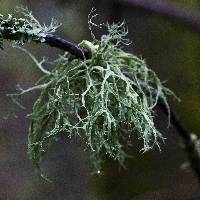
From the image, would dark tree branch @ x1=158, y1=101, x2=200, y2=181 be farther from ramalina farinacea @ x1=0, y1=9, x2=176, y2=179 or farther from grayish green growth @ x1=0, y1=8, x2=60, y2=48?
grayish green growth @ x1=0, y1=8, x2=60, y2=48

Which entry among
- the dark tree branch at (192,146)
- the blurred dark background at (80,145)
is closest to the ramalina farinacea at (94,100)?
the dark tree branch at (192,146)

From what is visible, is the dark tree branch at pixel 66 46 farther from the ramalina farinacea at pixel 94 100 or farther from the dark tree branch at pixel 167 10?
the dark tree branch at pixel 167 10

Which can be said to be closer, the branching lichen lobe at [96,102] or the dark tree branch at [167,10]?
the branching lichen lobe at [96,102]

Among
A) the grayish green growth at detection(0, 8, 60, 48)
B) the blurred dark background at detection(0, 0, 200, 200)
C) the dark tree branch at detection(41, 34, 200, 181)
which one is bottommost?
the blurred dark background at detection(0, 0, 200, 200)

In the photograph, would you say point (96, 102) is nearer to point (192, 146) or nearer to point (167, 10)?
point (192, 146)

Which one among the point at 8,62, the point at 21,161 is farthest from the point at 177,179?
the point at 8,62

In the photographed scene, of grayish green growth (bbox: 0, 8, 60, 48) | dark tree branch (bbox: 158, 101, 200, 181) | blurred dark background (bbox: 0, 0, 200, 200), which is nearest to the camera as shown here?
grayish green growth (bbox: 0, 8, 60, 48)

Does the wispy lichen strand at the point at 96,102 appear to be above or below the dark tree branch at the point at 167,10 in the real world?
above

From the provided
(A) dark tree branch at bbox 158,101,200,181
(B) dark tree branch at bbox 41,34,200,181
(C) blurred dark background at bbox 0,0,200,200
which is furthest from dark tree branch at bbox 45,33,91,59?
(C) blurred dark background at bbox 0,0,200,200
